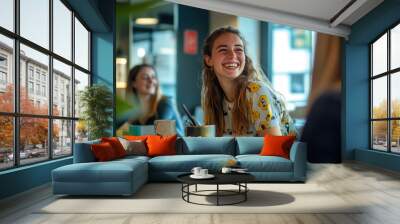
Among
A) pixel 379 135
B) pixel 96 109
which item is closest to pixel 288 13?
pixel 379 135

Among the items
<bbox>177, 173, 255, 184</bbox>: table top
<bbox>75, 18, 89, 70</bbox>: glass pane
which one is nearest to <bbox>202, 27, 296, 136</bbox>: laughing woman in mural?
<bbox>75, 18, 89, 70</bbox>: glass pane

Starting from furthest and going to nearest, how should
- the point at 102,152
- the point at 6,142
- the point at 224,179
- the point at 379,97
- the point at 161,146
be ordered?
1. the point at 379,97
2. the point at 161,146
3. the point at 102,152
4. the point at 6,142
5. the point at 224,179

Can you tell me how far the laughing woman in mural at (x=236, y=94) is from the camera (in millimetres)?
8570

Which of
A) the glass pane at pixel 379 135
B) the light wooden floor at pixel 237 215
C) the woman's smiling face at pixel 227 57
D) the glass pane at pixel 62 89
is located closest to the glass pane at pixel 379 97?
the glass pane at pixel 379 135

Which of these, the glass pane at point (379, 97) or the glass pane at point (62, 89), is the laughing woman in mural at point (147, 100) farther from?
the glass pane at point (379, 97)

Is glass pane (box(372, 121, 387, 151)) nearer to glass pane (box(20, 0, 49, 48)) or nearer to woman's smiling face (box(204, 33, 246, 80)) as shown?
woman's smiling face (box(204, 33, 246, 80))

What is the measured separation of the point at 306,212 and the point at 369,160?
17.3 ft

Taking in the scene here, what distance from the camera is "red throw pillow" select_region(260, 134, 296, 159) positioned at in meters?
6.04

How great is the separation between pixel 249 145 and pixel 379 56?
428 cm

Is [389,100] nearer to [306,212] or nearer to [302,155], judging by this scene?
[302,155]

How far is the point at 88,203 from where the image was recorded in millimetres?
4395

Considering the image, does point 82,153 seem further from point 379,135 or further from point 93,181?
point 379,135

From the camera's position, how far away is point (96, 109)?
7.93m

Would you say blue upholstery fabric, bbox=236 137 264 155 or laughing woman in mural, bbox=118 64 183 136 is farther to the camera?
laughing woman in mural, bbox=118 64 183 136
